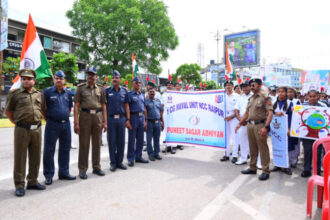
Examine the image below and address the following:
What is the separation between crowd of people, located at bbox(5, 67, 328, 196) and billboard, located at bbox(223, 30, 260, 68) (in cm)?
3028

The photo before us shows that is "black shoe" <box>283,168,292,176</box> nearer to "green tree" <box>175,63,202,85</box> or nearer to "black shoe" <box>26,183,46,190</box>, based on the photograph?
"black shoe" <box>26,183,46,190</box>

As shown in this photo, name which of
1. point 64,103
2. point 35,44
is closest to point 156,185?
point 64,103

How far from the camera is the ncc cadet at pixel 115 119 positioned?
5.42 m

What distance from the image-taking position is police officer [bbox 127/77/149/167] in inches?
230

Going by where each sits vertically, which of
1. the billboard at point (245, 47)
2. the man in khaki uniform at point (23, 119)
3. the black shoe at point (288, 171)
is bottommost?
the black shoe at point (288, 171)

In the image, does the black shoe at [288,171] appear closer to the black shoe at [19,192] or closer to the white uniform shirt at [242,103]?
the white uniform shirt at [242,103]

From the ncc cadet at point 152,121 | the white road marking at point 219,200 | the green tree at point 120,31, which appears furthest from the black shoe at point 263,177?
the green tree at point 120,31

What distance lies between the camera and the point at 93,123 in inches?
197

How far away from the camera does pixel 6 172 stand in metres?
5.14

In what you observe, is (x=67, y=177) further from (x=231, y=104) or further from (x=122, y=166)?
(x=231, y=104)

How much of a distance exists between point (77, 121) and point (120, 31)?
22790 millimetres

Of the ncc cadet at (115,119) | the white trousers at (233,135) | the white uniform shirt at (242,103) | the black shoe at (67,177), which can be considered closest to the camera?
the black shoe at (67,177)

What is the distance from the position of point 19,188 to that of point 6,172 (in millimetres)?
1480

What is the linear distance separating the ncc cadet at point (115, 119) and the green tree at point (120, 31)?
71.3ft
